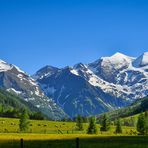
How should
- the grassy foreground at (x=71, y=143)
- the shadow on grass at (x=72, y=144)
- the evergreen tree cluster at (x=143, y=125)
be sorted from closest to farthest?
the shadow on grass at (x=72, y=144)
the grassy foreground at (x=71, y=143)
the evergreen tree cluster at (x=143, y=125)

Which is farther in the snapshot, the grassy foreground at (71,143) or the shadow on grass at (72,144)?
the grassy foreground at (71,143)

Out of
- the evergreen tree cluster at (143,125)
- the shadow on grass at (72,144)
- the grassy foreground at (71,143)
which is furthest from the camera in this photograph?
the evergreen tree cluster at (143,125)

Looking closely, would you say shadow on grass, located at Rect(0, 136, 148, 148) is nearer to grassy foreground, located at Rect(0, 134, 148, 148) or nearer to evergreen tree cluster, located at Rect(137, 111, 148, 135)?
grassy foreground, located at Rect(0, 134, 148, 148)

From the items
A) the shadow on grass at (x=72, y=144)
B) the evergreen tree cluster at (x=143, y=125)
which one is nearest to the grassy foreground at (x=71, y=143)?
the shadow on grass at (x=72, y=144)

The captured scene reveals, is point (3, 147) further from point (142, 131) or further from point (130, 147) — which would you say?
point (142, 131)

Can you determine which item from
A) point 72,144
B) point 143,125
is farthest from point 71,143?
point 143,125

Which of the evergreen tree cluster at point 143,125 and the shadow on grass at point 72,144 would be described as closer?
the shadow on grass at point 72,144

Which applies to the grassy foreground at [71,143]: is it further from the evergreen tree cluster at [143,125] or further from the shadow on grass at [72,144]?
the evergreen tree cluster at [143,125]

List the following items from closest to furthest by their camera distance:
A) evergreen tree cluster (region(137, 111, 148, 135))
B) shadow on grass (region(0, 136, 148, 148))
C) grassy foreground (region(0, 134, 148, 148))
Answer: shadow on grass (region(0, 136, 148, 148))
grassy foreground (region(0, 134, 148, 148))
evergreen tree cluster (region(137, 111, 148, 135))

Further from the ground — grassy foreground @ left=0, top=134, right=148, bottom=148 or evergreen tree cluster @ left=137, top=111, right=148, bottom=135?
evergreen tree cluster @ left=137, top=111, right=148, bottom=135

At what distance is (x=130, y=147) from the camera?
59219 millimetres

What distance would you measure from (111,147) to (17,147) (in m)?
12.4

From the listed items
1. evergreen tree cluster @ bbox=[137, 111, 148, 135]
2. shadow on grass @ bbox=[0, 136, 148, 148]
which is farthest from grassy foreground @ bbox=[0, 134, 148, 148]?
evergreen tree cluster @ bbox=[137, 111, 148, 135]

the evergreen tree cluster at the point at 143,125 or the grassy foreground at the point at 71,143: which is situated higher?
the evergreen tree cluster at the point at 143,125
